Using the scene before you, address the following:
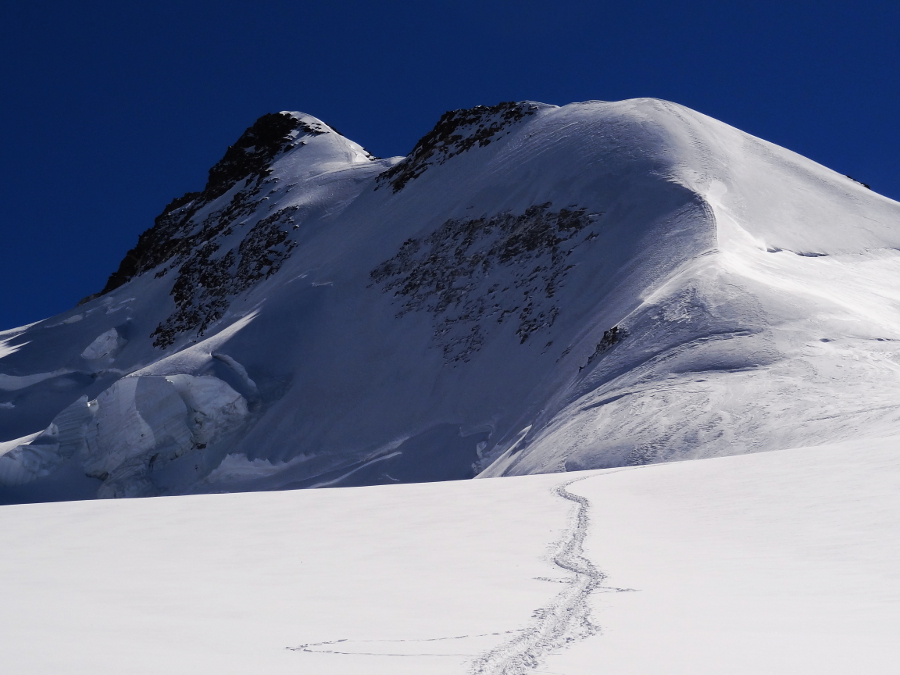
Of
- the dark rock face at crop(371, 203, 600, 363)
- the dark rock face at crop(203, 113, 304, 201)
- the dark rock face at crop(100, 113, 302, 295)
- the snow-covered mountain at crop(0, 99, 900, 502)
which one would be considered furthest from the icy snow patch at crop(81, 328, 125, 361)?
the dark rock face at crop(371, 203, 600, 363)

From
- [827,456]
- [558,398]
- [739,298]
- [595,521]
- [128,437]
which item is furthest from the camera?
[128,437]

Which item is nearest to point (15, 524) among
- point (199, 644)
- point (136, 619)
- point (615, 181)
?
point (136, 619)

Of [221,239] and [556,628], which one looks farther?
[221,239]

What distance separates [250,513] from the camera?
1055 centimetres

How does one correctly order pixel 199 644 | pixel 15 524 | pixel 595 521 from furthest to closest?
pixel 15 524 < pixel 595 521 < pixel 199 644

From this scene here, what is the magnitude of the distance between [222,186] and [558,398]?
56.2m

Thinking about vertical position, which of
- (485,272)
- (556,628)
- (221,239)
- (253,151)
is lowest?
(556,628)

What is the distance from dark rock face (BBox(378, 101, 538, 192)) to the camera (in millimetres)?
51688

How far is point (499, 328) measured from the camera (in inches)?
1387

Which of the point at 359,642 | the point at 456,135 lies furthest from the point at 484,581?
the point at 456,135

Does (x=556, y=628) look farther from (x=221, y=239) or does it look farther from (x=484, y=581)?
(x=221, y=239)

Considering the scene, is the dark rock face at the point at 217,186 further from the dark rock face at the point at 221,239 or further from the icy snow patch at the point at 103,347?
the icy snow patch at the point at 103,347

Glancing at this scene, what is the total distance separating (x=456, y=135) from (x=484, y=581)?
164 ft

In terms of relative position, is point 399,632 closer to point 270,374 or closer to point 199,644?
point 199,644
